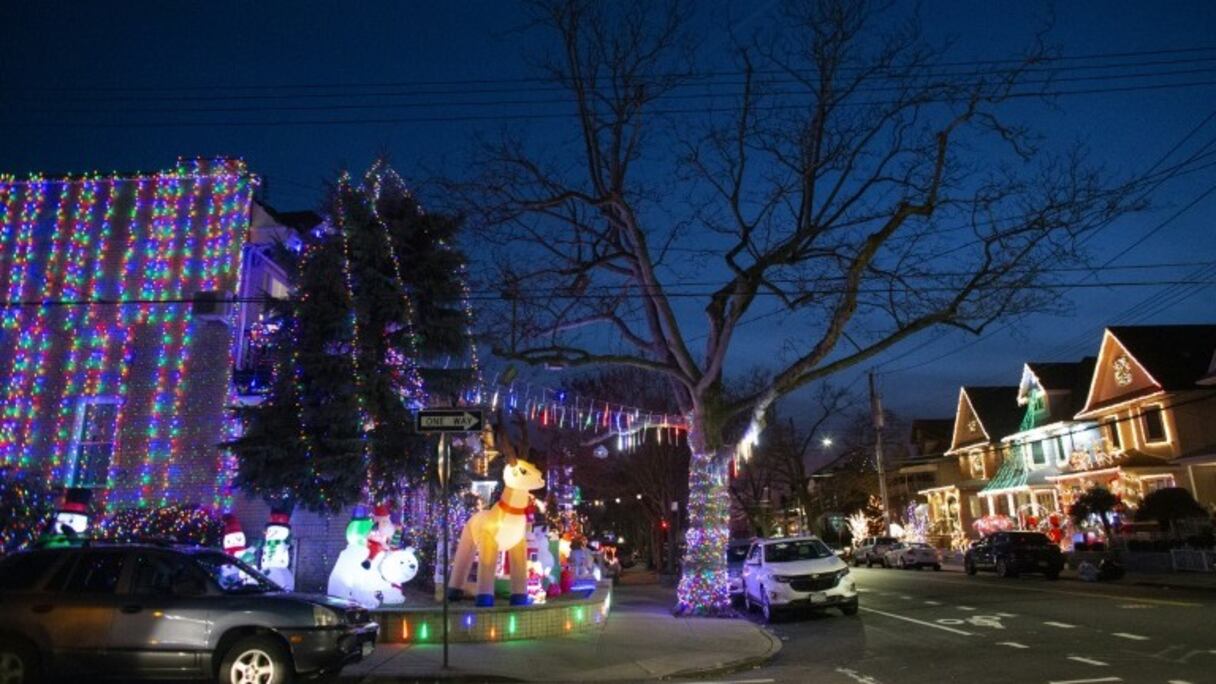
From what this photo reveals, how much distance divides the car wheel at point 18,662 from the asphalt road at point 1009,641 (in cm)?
731

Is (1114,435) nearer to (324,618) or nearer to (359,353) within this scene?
(359,353)

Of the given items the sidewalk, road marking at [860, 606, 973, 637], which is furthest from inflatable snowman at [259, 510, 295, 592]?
road marking at [860, 606, 973, 637]

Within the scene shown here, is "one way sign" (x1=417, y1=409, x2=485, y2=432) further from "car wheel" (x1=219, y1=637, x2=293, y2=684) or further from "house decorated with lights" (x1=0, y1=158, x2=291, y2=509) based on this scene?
"house decorated with lights" (x1=0, y1=158, x2=291, y2=509)

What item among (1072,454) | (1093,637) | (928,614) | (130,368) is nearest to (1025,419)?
(1072,454)

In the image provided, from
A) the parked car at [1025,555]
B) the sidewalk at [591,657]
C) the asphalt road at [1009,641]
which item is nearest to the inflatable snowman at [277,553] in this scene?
the sidewalk at [591,657]

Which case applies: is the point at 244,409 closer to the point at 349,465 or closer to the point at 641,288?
the point at 349,465

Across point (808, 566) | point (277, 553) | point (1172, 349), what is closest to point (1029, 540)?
point (1172, 349)

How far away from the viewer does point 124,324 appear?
62.6ft

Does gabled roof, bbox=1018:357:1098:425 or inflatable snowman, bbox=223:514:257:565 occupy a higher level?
gabled roof, bbox=1018:357:1098:425

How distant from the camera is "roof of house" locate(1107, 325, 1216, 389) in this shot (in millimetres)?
31766

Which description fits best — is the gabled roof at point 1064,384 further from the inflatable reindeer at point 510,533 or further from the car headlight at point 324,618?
the car headlight at point 324,618

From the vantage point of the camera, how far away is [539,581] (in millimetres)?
15484

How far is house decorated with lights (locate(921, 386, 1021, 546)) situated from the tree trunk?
31992 millimetres

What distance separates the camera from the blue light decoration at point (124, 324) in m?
18.4
